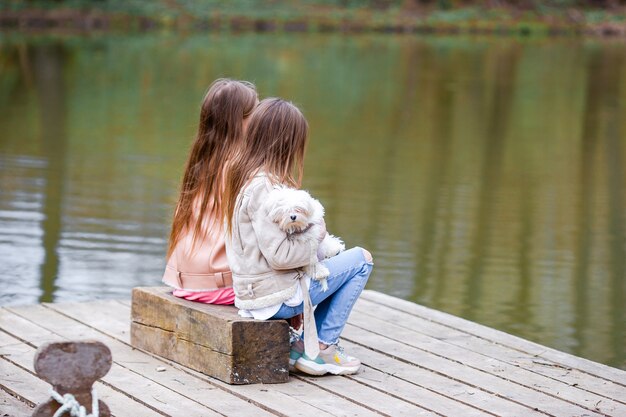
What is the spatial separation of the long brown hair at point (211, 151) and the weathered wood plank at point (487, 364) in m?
0.94

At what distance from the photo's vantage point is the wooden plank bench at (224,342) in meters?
3.62

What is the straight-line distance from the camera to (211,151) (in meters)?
3.94

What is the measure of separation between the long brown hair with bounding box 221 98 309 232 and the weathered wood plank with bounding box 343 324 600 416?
2.64ft

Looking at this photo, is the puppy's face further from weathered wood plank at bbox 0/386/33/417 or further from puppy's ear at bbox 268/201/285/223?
weathered wood plank at bbox 0/386/33/417

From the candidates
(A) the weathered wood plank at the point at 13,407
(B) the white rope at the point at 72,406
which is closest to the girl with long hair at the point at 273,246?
(A) the weathered wood plank at the point at 13,407

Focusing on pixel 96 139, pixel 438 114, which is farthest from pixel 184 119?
pixel 438 114

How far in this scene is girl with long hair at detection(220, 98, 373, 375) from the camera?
3648 millimetres

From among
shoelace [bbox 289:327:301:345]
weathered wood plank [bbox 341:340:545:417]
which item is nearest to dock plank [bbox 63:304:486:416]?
weathered wood plank [bbox 341:340:545:417]

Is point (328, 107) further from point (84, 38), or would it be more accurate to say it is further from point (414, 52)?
point (84, 38)

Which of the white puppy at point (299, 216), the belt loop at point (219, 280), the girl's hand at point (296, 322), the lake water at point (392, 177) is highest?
the white puppy at point (299, 216)

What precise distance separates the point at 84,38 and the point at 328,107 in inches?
552

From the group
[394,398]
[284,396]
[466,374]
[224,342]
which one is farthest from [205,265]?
[466,374]

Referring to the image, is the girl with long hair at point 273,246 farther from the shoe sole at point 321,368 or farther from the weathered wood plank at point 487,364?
the weathered wood plank at point 487,364

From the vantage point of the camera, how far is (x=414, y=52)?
27.5 metres
